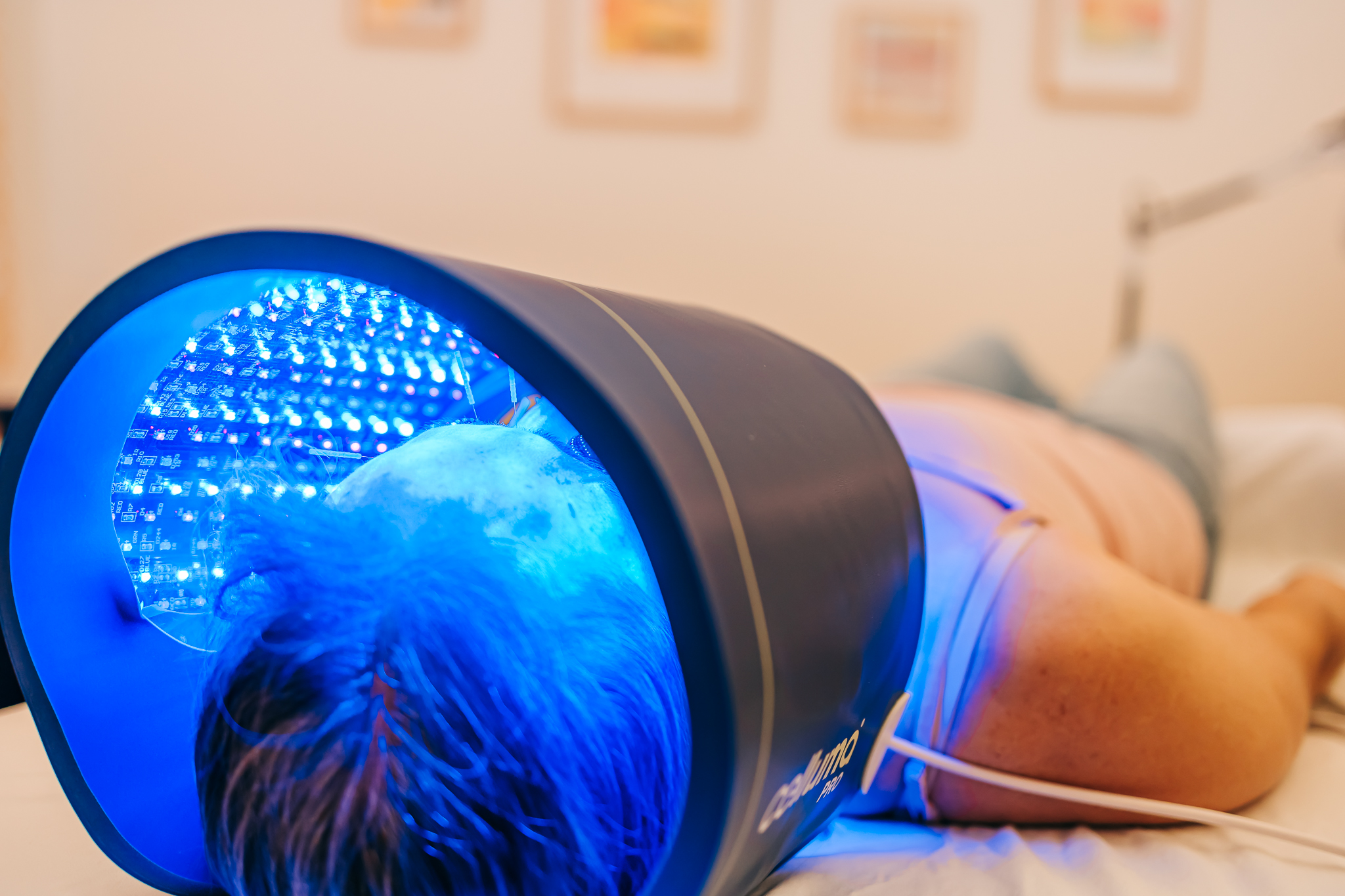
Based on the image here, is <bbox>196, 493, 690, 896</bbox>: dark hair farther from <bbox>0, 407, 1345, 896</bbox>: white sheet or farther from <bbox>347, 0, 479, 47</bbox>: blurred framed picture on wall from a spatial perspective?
<bbox>347, 0, 479, 47</bbox>: blurred framed picture on wall

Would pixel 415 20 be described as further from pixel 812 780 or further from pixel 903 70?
pixel 812 780

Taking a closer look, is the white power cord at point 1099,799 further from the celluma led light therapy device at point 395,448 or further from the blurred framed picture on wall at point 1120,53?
the blurred framed picture on wall at point 1120,53

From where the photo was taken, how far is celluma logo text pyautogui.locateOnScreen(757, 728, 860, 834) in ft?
1.13

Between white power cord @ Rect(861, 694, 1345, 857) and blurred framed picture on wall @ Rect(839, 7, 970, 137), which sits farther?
blurred framed picture on wall @ Rect(839, 7, 970, 137)

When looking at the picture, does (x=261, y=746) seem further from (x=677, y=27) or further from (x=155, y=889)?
(x=677, y=27)

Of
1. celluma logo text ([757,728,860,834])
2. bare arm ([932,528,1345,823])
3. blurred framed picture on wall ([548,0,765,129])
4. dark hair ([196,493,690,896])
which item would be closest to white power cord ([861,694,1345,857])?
bare arm ([932,528,1345,823])

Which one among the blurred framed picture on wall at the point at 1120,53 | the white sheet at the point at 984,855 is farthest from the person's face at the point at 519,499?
the blurred framed picture on wall at the point at 1120,53

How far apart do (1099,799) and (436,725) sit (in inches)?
16.8

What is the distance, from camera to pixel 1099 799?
0.54 metres

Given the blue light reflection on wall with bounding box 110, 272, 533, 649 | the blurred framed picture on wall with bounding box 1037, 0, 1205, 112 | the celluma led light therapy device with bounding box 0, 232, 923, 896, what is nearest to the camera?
the celluma led light therapy device with bounding box 0, 232, 923, 896

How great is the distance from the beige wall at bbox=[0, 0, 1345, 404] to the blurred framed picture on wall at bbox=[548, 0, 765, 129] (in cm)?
6

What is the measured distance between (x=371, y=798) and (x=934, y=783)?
37 centimetres

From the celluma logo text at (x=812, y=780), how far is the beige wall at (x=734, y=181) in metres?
2.28

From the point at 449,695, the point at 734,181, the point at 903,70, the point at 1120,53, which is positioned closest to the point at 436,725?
the point at 449,695
